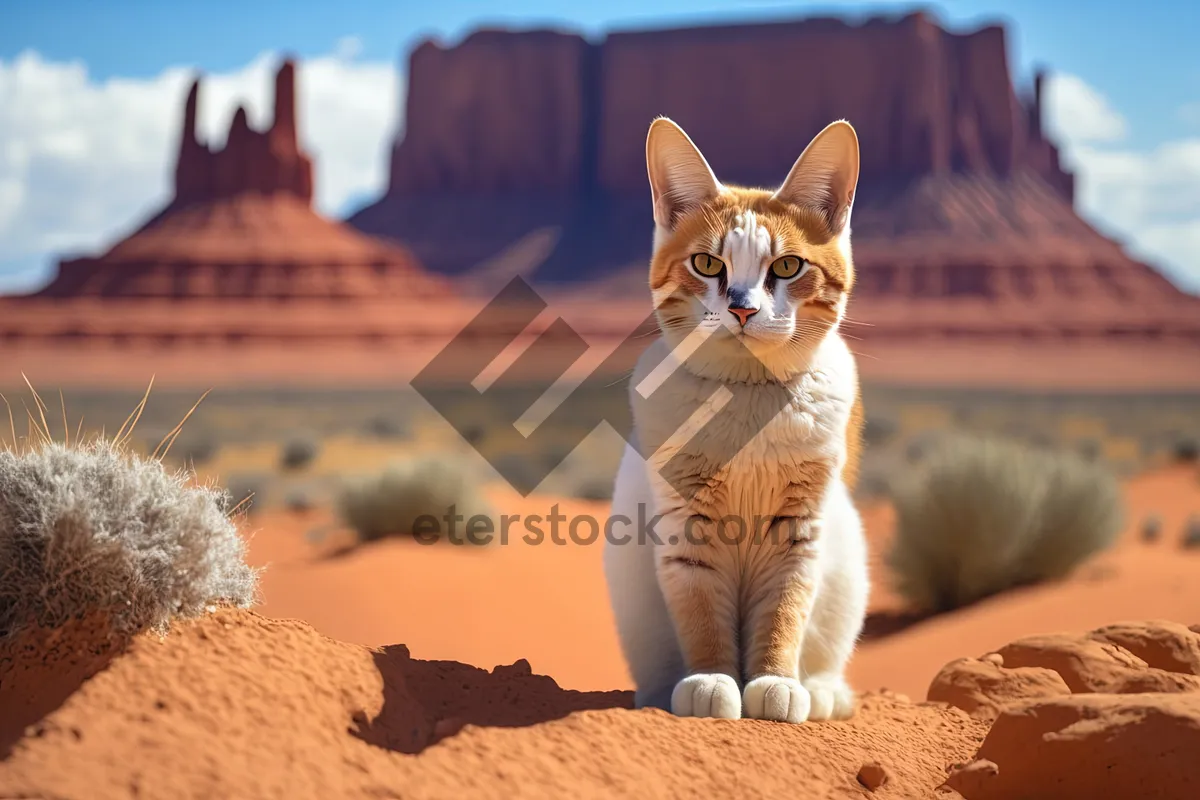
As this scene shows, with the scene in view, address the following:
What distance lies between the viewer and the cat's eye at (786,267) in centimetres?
431

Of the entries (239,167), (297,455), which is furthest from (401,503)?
(239,167)

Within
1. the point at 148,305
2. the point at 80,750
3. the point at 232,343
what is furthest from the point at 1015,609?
the point at 148,305

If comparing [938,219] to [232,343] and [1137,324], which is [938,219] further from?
[232,343]

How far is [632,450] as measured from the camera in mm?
4785

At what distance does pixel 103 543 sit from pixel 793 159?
93.0 metres

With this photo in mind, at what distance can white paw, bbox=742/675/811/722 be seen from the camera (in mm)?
4281

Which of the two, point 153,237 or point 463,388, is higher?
point 153,237

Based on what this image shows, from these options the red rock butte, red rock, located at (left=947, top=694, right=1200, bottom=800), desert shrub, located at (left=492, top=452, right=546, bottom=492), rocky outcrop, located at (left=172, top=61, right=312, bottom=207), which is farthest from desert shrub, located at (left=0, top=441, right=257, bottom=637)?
rocky outcrop, located at (left=172, top=61, right=312, bottom=207)

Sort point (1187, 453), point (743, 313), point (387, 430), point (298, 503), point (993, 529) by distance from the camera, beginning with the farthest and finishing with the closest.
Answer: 1. point (387, 430)
2. point (1187, 453)
3. point (298, 503)
4. point (993, 529)
5. point (743, 313)

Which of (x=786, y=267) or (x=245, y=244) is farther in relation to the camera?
(x=245, y=244)

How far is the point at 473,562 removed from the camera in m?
10.9

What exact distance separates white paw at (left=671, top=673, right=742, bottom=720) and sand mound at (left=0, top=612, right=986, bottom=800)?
0.23 feet

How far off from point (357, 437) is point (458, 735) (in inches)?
1173

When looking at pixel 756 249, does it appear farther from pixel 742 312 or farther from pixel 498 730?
pixel 498 730
